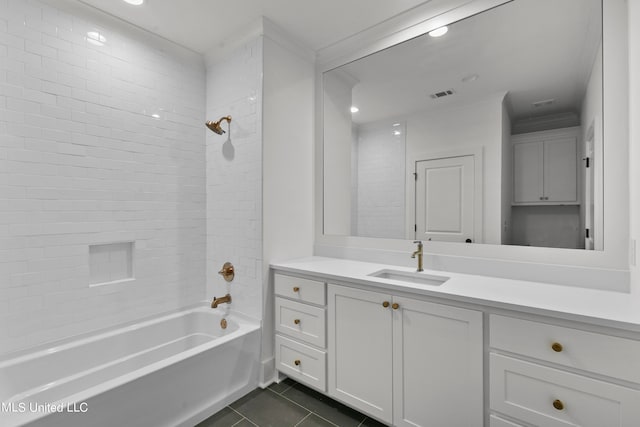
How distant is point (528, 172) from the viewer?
1666 millimetres

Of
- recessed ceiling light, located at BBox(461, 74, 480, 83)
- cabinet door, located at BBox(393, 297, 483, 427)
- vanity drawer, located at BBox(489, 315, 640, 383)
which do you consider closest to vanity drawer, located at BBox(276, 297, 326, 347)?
cabinet door, located at BBox(393, 297, 483, 427)

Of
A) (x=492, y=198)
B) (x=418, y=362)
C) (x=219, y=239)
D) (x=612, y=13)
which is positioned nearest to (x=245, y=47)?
(x=219, y=239)

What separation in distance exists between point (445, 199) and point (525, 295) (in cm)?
77

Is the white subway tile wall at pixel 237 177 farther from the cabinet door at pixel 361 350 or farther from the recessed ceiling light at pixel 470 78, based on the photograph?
the recessed ceiling light at pixel 470 78

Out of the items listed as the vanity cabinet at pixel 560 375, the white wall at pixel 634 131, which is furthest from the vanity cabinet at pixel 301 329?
the white wall at pixel 634 131

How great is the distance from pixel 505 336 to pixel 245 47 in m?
2.48

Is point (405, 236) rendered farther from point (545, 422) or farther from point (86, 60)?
point (86, 60)

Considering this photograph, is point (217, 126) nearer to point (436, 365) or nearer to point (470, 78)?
point (470, 78)

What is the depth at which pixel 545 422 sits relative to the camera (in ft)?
3.87

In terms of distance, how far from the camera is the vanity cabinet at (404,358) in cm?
136

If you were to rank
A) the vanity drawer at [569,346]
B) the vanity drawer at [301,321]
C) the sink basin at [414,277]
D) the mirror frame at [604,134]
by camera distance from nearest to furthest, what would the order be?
the vanity drawer at [569,346], the mirror frame at [604,134], the sink basin at [414,277], the vanity drawer at [301,321]

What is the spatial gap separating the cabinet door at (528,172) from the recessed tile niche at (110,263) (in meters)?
2.62

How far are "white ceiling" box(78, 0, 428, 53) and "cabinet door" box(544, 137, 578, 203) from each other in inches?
48.4

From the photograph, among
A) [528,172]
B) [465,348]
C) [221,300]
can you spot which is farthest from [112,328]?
[528,172]
